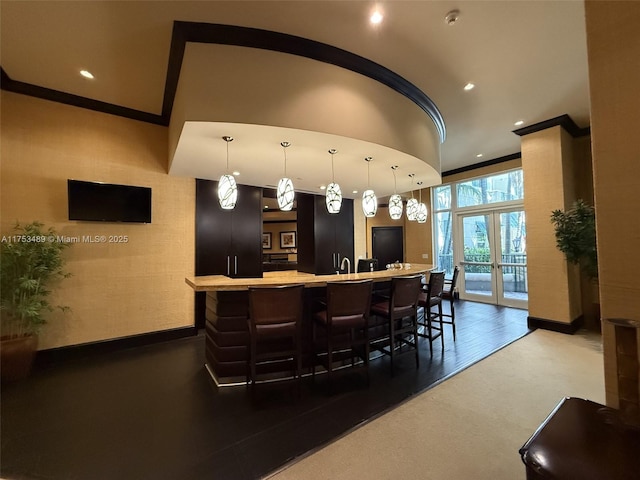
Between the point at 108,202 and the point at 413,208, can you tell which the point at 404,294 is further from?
the point at 108,202

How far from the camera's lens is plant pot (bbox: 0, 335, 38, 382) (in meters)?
2.85

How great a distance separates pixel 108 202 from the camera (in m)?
3.68

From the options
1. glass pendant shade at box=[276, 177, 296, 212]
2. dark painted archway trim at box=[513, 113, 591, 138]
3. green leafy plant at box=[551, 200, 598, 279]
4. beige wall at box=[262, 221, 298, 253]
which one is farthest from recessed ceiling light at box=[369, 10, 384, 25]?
beige wall at box=[262, 221, 298, 253]

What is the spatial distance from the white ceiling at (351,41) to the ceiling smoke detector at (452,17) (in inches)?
1.4

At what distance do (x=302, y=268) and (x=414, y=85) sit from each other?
4535 mm

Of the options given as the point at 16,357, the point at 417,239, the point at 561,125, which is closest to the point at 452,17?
the point at 561,125

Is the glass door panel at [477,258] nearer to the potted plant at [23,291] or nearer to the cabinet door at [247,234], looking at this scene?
the cabinet door at [247,234]

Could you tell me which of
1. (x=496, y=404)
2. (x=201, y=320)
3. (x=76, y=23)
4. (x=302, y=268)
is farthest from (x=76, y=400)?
(x=302, y=268)

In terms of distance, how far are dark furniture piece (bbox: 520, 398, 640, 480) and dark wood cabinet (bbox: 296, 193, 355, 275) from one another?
5.13 metres

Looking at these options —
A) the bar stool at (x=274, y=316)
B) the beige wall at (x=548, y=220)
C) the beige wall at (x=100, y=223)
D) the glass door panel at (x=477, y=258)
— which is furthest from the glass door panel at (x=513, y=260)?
the beige wall at (x=100, y=223)

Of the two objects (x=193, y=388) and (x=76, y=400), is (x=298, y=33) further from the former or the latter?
(x=76, y=400)

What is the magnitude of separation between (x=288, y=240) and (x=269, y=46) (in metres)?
7.21

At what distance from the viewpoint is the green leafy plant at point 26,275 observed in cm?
294

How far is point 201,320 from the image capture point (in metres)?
4.53
